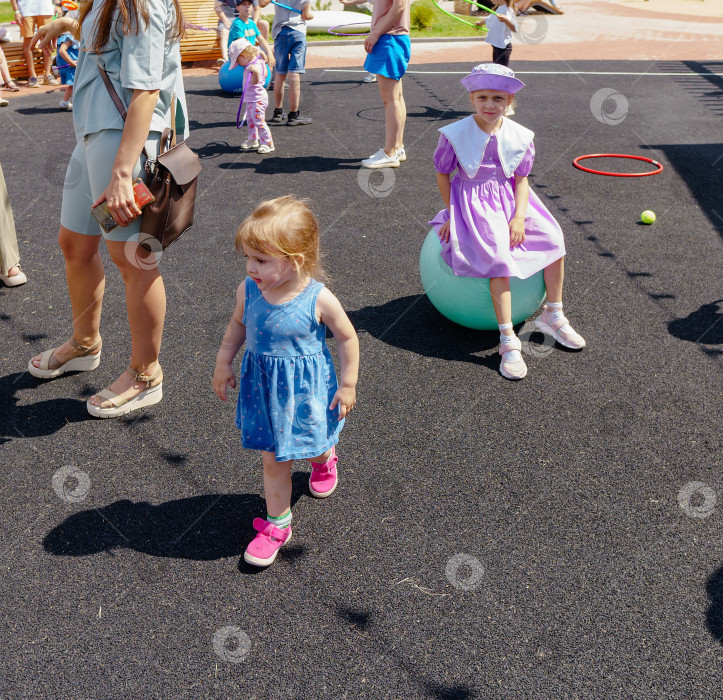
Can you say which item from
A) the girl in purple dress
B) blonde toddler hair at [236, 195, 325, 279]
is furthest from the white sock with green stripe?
the girl in purple dress

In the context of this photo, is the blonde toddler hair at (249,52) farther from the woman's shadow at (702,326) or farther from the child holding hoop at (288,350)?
the child holding hoop at (288,350)

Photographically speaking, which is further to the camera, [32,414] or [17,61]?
[17,61]

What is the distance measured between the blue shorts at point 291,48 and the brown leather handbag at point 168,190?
556 centimetres

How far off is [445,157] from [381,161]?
3438mm

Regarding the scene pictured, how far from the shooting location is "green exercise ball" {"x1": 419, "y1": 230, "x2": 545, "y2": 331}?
4.03 m

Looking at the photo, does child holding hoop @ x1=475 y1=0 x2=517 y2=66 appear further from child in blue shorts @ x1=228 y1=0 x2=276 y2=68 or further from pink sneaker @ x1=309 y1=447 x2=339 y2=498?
pink sneaker @ x1=309 y1=447 x2=339 y2=498

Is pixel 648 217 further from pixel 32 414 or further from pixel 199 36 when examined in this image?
pixel 199 36

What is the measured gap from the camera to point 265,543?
8.87 feet

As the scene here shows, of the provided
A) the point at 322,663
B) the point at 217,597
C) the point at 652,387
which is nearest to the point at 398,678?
the point at 322,663

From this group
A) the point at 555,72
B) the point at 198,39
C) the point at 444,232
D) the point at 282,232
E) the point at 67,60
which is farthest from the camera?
the point at 198,39

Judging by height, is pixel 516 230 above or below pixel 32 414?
above

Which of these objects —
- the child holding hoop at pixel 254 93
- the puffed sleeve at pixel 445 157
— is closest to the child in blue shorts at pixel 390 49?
the child holding hoop at pixel 254 93

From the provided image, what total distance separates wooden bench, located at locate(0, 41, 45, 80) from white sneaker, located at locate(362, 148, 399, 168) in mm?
7361

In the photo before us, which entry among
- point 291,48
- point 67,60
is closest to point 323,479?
point 291,48
